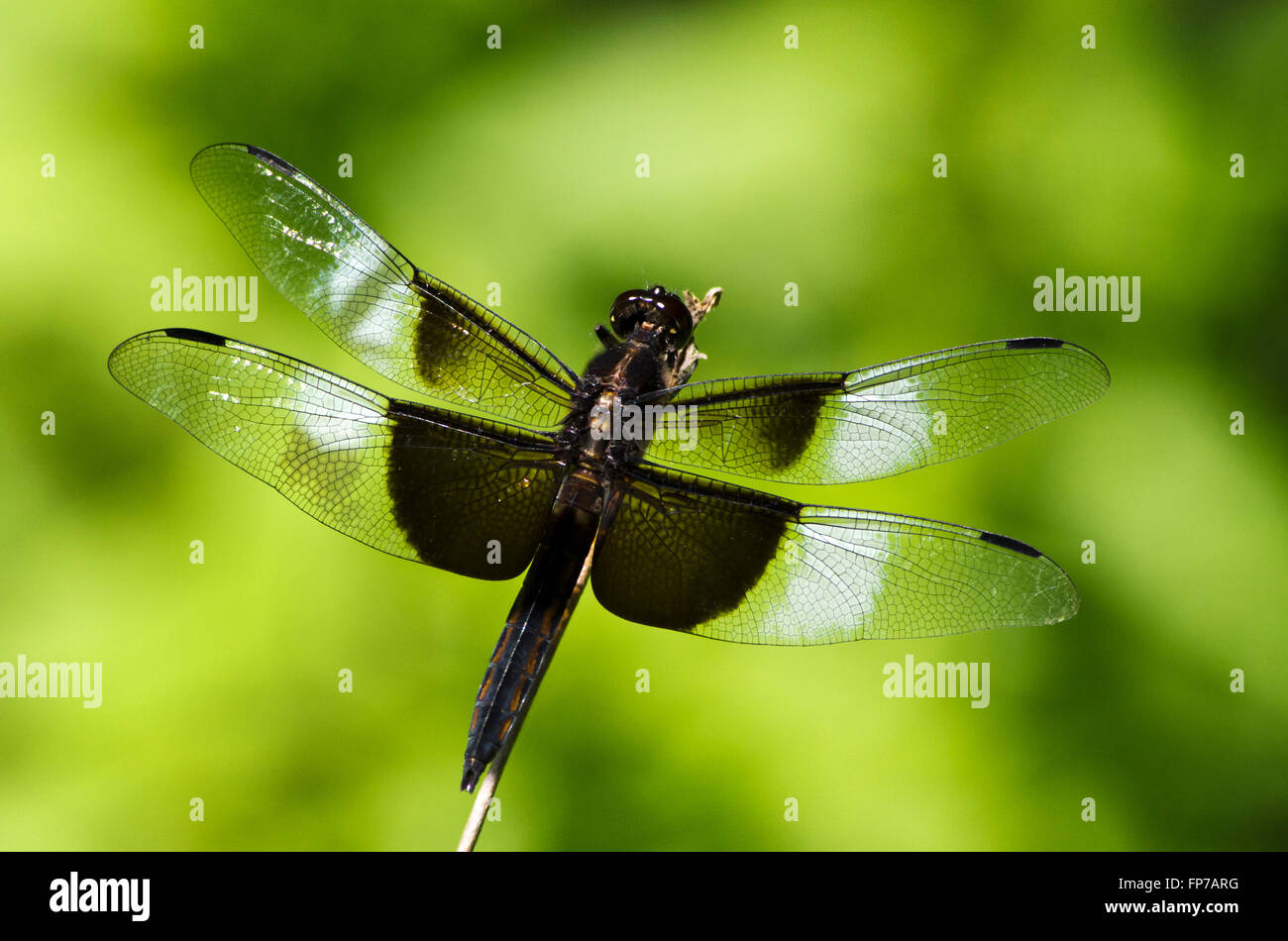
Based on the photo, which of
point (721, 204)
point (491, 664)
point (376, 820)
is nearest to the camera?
point (491, 664)

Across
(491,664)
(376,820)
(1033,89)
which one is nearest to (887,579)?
(491,664)

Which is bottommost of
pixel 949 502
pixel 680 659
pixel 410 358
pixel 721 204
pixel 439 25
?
pixel 680 659

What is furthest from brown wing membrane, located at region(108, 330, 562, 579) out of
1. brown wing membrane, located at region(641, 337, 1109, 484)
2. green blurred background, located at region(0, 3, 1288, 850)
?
green blurred background, located at region(0, 3, 1288, 850)

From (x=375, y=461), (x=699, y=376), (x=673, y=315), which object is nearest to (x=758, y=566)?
(x=673, y=315)

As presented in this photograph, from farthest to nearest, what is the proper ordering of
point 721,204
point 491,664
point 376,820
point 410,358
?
point 721,204, point 376,820, point 410,358, point 491,664

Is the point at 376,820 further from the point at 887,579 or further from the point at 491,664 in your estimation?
the point at 887,579

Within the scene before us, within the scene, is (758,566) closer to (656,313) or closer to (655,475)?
(655,475)

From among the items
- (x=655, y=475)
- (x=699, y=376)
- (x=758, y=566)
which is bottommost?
(x=758, y=566)
